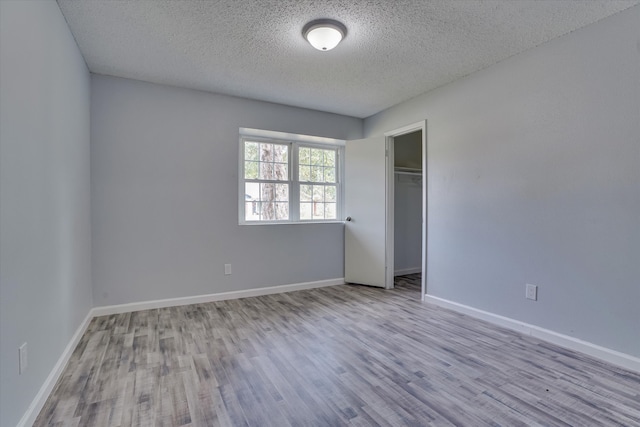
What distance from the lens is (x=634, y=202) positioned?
2191 mm

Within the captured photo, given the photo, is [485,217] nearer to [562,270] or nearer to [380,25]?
[562,270]

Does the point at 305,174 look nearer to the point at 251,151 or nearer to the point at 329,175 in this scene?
the point at 329,175

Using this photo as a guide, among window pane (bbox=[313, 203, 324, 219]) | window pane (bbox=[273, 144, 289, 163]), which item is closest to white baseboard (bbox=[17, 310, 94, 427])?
window pane (bbox=[273, 144, 289, 163])

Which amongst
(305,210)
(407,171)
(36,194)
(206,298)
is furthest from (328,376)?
(407,171)

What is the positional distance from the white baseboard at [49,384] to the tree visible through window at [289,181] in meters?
2.13

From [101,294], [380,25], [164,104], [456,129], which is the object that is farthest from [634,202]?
[101,294]

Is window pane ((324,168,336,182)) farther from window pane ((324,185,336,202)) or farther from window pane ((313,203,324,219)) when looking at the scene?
window pane ((313,203,324,219))

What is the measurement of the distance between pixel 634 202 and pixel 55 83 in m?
4.06

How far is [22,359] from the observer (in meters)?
1.56

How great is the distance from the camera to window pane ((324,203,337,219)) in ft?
15.7

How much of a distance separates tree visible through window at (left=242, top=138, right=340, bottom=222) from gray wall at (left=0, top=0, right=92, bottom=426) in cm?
190

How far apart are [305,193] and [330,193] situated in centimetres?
44

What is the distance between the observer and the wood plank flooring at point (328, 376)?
170 centimetres

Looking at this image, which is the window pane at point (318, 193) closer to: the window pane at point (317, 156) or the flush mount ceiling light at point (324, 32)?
the window pane at point (317, 156)
